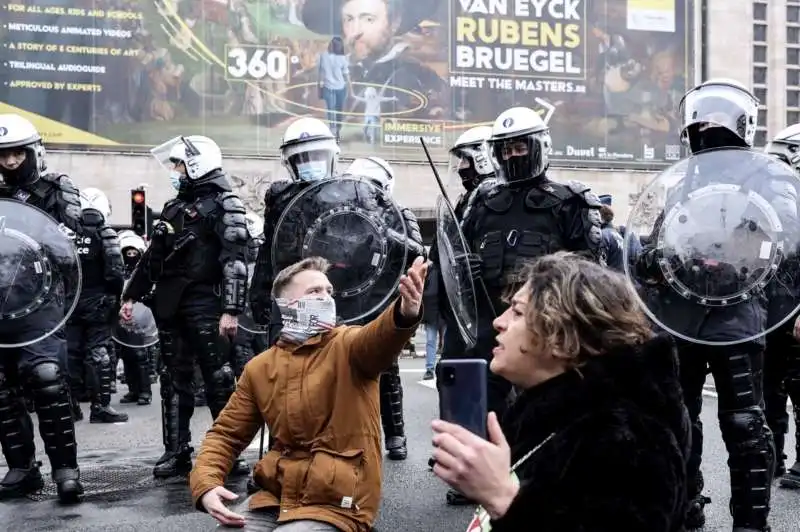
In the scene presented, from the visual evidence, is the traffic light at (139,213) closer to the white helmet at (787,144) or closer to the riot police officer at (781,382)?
the white helmet at (787,144)

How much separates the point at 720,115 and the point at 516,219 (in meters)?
1.08

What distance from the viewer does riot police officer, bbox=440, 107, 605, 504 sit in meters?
4.84

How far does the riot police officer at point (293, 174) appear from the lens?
577cm

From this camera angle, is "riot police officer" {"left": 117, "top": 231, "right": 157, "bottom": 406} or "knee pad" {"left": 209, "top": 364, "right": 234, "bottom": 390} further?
"riot police officer" {"left": 117, "top": 231, "right": 157, "bottom": 406}

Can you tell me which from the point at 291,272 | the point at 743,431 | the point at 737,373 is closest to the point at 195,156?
the point at 291,272

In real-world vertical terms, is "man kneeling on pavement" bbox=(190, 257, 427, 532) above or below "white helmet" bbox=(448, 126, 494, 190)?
below

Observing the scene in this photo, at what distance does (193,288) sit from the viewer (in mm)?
6027

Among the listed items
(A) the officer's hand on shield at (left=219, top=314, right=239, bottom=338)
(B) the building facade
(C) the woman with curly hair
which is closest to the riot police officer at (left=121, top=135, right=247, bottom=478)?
(A) the officer's hand on shield at (left=219, top=314, right=239, bottom=338)

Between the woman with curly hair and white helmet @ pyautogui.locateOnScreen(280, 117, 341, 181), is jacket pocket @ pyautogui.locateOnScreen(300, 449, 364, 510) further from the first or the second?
white helmet @ pyautogui.locateOnScreen(280, 117, 341, 181)

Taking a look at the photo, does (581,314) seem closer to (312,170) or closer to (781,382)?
(312,170)

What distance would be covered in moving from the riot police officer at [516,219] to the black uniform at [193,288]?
1491 mm

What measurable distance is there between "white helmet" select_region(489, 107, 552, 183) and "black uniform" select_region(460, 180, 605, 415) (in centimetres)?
5

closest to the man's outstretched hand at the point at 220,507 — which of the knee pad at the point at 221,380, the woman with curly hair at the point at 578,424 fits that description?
the woman with curly hair at the point at 578,424

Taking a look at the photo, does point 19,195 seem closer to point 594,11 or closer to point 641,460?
point 641,460
